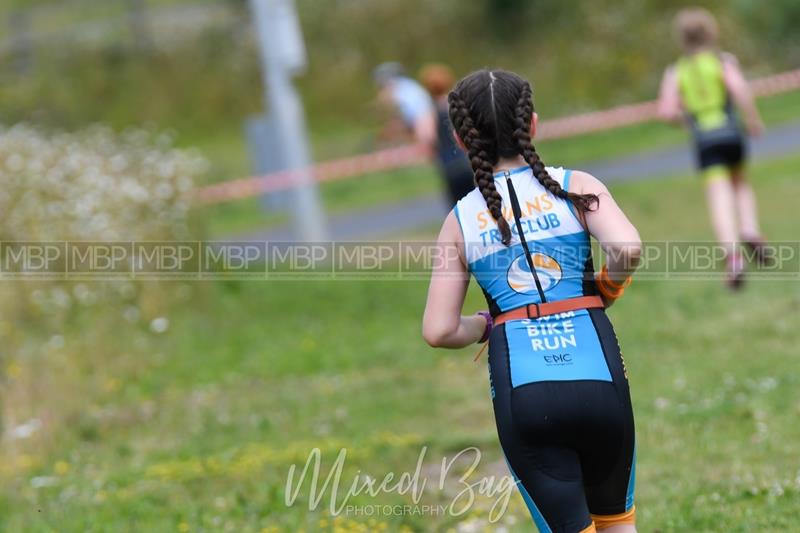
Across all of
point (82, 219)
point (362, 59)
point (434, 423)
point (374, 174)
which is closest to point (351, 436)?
point (434, 423)

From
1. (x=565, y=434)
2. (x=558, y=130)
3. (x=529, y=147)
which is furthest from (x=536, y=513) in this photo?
(x=558, y=130)

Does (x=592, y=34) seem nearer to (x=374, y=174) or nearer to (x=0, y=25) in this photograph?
(x=374, y=174)

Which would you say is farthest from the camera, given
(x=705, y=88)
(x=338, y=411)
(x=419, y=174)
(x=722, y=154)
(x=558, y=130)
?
(x=558, y=130)

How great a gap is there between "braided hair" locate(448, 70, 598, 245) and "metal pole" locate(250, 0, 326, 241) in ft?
37.7

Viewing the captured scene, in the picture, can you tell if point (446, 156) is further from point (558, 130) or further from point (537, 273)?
point (558, 130)

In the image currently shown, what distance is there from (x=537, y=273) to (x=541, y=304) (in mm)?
96

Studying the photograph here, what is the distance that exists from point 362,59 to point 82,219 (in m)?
22.0

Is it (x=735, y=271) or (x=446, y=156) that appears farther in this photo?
(x=446, y=156)

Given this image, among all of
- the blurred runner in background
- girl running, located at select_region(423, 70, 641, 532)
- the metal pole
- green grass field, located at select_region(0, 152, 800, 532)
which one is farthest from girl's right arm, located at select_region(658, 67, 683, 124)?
girl running, located at select_region(423, 70, 641, 532)

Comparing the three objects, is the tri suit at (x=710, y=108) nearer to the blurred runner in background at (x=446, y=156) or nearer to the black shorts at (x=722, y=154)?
the black shorts at (x=722, y=154)

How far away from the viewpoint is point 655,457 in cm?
642

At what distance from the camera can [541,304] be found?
3.78 meters

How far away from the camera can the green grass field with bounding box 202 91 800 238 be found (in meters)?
22.6

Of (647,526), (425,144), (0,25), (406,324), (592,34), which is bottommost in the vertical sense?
(647,526)
